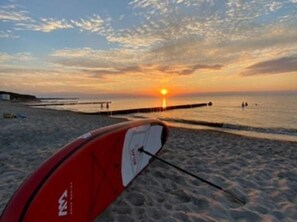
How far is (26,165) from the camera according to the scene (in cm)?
619

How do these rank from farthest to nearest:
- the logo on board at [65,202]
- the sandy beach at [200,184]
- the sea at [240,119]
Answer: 1. the sea at [240,119]
2. the sandy beach at [200,184]
3. the logo on board at [65,202]

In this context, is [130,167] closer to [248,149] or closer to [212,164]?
[212,164]

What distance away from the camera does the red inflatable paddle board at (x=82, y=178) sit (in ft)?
8.84

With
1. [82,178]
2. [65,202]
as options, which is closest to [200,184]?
[82,178]

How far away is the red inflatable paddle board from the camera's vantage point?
2693 mm

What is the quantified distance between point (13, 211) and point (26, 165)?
12.9 ft

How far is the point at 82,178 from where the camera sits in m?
3.53

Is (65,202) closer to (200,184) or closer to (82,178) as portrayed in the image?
(82,178)

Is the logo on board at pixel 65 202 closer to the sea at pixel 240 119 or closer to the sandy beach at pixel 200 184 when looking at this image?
Answer: the sandy beach at pixel 200 184

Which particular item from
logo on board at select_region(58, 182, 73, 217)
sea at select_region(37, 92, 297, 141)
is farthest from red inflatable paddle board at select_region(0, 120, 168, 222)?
sea at select_region(37, 92, 297, 141)

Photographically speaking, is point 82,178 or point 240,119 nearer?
point 82,178

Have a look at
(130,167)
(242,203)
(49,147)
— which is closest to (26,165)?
(49,147)

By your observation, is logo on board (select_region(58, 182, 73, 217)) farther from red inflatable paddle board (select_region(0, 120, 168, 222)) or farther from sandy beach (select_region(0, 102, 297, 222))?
sandy beach (select_region(0, 102, 297, 222))

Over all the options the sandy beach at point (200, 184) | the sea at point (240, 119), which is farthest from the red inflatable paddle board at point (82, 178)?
the sea at point (240, 119)
